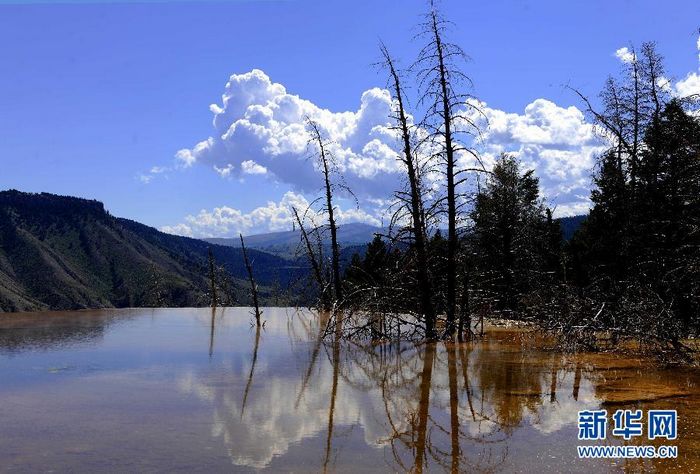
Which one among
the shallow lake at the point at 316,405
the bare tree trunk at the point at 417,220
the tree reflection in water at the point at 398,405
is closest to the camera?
the shallow lake at the point at 316,405

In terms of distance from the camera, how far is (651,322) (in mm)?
12375

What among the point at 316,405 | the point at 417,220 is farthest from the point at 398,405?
the point at 417,220

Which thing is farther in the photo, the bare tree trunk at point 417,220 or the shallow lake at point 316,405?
the bare tree trunk at point 417,220

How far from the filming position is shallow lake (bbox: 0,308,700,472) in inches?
231

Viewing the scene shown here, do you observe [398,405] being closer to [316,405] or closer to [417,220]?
[316,405]

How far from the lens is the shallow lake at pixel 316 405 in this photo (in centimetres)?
587

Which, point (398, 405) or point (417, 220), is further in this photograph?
point (417, 220)

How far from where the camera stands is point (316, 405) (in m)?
8.34

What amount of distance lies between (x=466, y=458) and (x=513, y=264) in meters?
27.7

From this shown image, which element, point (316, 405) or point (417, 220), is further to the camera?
point (417, 220)

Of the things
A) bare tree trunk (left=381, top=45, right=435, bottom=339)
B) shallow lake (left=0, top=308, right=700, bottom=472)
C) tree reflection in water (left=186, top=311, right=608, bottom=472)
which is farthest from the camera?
bare tree trunk (left=381, top=45, right=435, bottom=339)

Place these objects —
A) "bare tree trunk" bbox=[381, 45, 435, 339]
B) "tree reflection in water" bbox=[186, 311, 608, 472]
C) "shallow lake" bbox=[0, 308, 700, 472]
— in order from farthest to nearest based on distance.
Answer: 1. "bare tree trunk" bbox=[381, 45, 435, 339]
2. "tree reflection in water" bbox=[186, 311, 608, 472]
3. "shallow lake" bbox=[0, 308, 700, 472]

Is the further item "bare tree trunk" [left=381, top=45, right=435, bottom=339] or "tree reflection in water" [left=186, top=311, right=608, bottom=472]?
"bare tree trunk" [left=381, top=45, right=435, bottom=339]

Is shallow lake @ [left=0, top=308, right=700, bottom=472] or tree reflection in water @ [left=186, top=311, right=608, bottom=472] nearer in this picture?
shallow lake @ [left=0, top=308, right=700, bottom=472]
